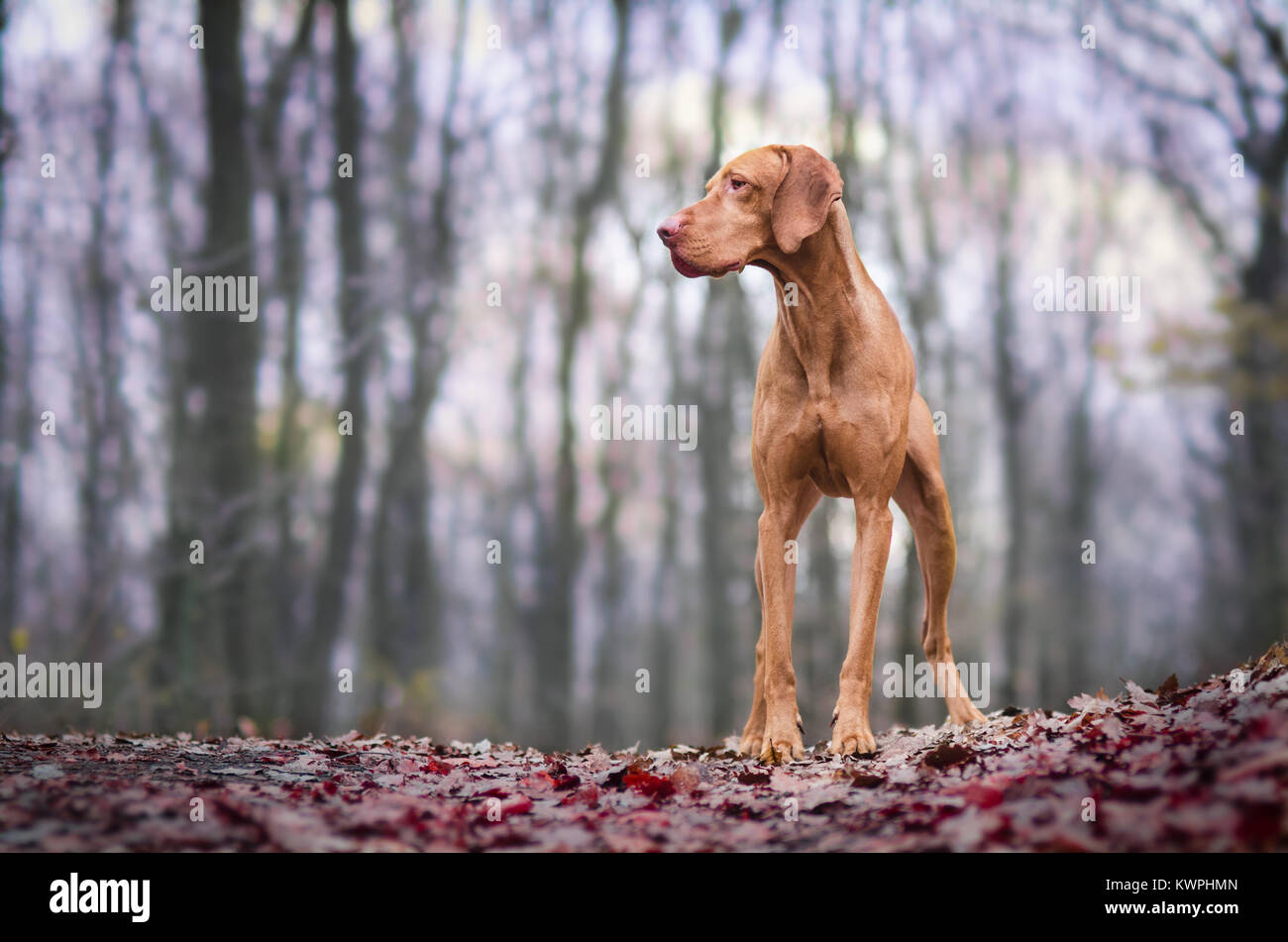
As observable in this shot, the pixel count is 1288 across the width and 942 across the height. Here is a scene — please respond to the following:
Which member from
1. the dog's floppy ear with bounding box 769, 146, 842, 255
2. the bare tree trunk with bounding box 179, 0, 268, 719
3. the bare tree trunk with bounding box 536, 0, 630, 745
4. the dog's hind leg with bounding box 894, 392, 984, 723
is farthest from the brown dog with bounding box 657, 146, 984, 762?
the bare tree trunk with bounding box 536, 0, 630, 745

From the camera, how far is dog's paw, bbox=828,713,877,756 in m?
5.45

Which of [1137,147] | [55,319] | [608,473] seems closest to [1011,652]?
[608,473]

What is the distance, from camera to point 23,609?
25.5 metres

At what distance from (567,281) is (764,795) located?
49.2 ft

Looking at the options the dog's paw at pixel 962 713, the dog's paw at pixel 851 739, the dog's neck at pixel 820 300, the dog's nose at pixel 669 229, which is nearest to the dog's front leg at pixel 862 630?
the dog's paw at pixel 851 739

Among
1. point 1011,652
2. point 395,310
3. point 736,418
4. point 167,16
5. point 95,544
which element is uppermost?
point 167,16

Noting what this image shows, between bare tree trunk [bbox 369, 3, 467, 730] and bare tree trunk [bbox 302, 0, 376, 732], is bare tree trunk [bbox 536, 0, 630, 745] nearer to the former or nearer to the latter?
bare tree trunk [bbox 369, 3, 467, 730]

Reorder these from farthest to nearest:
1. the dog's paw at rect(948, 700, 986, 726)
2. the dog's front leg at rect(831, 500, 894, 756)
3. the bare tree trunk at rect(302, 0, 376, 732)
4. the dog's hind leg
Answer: the bare tree trunk at rect(302, 0, 376, 732) < the dog's hind leg < the dog's paw at rect(948, 700, 986, 726) < the dog's front leg at rect(831, 500, 894, 756)

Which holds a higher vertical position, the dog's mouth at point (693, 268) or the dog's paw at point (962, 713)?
the dog's mouth at point (693, 268)

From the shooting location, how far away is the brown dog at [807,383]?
5582 mm

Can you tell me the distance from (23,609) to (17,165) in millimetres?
12733

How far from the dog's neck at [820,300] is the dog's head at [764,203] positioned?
155 millimetres

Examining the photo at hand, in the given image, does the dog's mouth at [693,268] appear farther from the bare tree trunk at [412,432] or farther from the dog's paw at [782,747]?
the bare tree trunk at [412,432]

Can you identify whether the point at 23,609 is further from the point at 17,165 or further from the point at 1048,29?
the point at 1048,29
